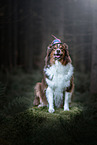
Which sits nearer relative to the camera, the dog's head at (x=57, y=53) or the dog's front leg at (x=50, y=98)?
the dog's head at (x=57, y=53)

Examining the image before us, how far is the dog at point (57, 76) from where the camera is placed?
14.4 ft

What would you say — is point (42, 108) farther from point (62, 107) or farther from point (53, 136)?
point (53, 136)

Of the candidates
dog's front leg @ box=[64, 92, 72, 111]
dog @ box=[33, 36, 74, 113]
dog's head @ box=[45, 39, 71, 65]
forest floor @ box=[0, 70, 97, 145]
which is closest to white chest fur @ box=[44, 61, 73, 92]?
dog @ box=[33, 36, 74, 113]

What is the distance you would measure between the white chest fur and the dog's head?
0.38 feet

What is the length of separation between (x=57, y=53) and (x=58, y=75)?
0.63 m

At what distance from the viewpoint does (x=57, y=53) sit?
4270 millimetres

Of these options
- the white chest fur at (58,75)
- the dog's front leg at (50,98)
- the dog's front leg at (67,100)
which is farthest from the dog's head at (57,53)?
the dog's front leg at (67,100)

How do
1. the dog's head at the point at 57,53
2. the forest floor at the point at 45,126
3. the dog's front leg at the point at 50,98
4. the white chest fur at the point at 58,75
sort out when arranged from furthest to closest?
the dog's front leg at the point at 50,98 → the white chest fur at the point at 58,75 → the dog's head at the point at 57,53 → the forest floor at the point at 45,126

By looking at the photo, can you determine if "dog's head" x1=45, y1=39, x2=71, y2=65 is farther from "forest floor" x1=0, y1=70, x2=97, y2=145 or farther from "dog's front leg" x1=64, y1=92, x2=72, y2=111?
"forest floor" x1=0, y1=70, x2=97, y2=145

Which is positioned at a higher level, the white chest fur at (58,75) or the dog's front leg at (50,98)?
the white chest fur at (58,75)

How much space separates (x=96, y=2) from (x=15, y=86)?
6797mm

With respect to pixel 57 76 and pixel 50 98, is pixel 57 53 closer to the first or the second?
pixel 57 76

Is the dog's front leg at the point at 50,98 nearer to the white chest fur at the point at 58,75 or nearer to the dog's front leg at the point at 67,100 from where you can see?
the white chest fur at the point at 58,75

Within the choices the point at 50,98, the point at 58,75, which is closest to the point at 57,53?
the point at 58,75
